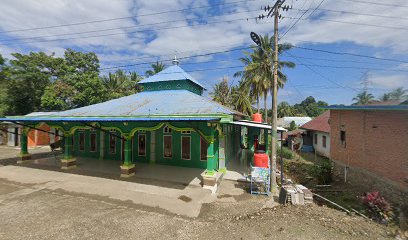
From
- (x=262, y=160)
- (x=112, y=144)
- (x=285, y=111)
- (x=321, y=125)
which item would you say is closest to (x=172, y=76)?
(x=112, y=144)

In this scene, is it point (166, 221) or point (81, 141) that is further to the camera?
point (81, 141)

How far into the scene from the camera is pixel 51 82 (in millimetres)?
27828

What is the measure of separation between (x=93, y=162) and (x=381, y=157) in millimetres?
18439

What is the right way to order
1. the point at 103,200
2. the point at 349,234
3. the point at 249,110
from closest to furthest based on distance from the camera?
the point at 349,234 < the point at 103,200 < the point at 249,110

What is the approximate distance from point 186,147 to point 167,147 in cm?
147

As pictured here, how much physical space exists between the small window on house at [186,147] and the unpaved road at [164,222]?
18.6ft

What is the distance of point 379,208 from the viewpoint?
25.3 ft

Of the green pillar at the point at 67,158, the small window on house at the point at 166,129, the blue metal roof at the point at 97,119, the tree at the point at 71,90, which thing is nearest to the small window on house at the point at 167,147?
the small window on house at the point at 166,129

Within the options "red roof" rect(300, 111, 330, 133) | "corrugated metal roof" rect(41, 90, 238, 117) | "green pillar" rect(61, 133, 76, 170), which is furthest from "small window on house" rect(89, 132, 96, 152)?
"red roof" rect(300, 111, 330, 133)

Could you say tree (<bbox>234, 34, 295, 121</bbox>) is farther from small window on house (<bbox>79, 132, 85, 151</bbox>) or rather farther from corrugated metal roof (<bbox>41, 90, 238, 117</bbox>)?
small window on house (<bbox>79, 132, 85, 151</bbox>)

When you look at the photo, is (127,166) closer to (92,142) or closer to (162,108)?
(162,108)

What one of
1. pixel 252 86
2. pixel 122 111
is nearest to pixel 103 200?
pixel 122 111

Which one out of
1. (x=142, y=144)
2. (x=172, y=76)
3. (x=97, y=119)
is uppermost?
(x=172, y=76)

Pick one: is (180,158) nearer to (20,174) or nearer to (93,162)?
(93,162)
